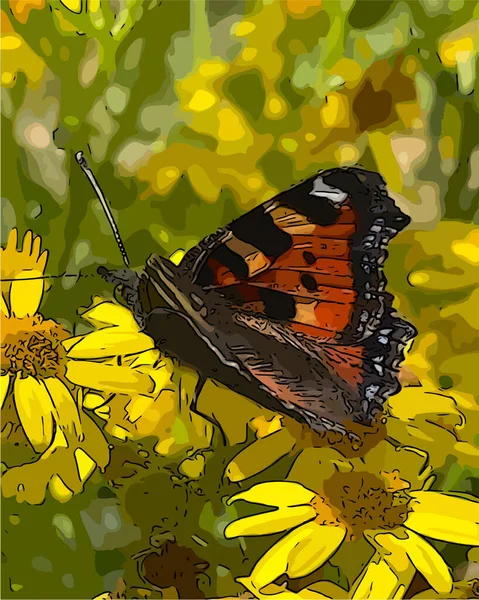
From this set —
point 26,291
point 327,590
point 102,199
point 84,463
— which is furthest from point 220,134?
point 327,590

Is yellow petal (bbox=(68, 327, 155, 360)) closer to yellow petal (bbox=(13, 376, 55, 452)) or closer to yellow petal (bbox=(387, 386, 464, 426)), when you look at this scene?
yellow petal (bbox=(13, 376, 55, 452))

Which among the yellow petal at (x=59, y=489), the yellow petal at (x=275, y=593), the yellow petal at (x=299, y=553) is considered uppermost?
the yellow petal at (x=59, y=489)

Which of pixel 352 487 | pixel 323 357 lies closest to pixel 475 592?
pixel 352 487

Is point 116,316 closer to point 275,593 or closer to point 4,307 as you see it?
point 4,307

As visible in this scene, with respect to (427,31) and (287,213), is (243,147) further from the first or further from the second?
(427,31)

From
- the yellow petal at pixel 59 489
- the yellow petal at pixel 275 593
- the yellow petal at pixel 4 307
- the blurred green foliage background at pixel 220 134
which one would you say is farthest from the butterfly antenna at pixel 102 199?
the yellow petal at pixel 275 593

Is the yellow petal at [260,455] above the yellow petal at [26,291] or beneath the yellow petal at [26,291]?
beneath

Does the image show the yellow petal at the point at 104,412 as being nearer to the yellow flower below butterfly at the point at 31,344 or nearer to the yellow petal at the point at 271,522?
the yellow flower below butterfly at the point at 31,344
